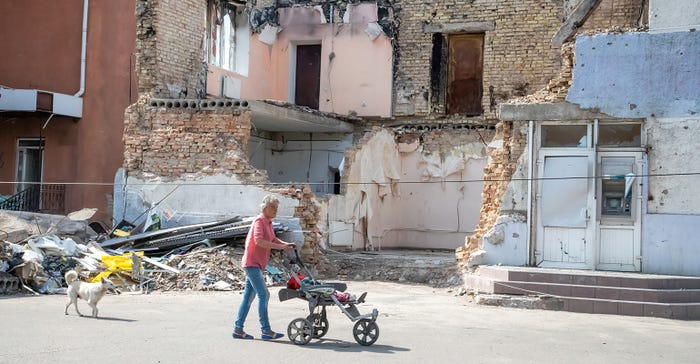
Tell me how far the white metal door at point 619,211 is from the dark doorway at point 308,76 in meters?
12.5

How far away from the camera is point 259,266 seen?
945cm

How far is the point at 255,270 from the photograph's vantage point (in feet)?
30.8

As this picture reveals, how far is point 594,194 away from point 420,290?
149 inches

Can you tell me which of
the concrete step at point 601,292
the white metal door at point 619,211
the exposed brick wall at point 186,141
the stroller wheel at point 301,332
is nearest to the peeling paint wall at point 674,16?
the white metal door at point 619,211

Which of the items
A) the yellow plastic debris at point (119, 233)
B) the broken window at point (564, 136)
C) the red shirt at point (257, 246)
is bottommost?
the yellow plastic debris at point (119, 233)

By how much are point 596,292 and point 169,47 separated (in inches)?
479

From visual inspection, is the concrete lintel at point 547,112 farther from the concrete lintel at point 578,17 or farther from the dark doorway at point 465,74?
the dark doorway at point 465,74

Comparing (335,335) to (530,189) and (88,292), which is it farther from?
(530,189)

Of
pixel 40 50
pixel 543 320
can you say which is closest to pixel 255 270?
pixel 543 320

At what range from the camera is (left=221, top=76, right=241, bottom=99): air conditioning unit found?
22859mm

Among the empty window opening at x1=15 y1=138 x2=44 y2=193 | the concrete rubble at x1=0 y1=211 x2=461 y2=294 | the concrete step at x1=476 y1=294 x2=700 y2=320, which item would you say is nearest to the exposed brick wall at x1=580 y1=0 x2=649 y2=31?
the concrete rubble at x1=0 y1=211 x2=461 y2=294

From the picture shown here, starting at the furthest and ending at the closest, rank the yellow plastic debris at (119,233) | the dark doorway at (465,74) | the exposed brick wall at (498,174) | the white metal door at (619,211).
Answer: the dark doorway at (465,74) < the yellow plastic debris at (119,233) < the exposed brick wall at (498,174) < the white metal door at (619,211)

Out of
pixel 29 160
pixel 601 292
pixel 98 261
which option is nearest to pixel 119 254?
pixel 98 261

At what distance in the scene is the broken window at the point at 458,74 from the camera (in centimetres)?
2444
